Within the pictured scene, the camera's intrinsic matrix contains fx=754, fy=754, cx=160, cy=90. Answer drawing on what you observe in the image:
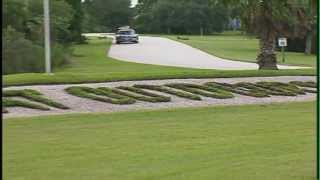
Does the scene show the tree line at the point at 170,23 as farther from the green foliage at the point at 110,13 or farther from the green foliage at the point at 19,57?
the green foliage at the point at 110,13

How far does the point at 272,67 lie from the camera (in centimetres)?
3206

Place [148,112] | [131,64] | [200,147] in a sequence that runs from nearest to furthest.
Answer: [200,147] → [148,112] → [131,64]

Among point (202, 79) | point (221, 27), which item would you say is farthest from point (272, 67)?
point (221, 27)

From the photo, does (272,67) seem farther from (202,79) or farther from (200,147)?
(200,147)

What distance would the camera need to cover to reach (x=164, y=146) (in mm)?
11188

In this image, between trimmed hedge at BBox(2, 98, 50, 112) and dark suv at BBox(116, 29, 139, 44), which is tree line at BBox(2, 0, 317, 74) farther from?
trimmed hedge at BBox(2, 98, 50, 112)

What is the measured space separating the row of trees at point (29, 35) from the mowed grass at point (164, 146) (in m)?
18.1

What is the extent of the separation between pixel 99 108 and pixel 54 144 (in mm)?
6250

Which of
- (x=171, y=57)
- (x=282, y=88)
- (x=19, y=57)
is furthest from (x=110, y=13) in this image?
(x=282, y=88)

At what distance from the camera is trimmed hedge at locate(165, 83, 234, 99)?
20188 mm

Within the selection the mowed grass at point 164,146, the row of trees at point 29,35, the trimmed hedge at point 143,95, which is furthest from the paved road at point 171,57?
the mowed grass at point 164,146

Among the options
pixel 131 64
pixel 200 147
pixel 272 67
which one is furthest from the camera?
pixel 131 64

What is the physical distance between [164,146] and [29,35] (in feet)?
123

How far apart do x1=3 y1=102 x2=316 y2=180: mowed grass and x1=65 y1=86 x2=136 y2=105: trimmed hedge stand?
1292 mm
